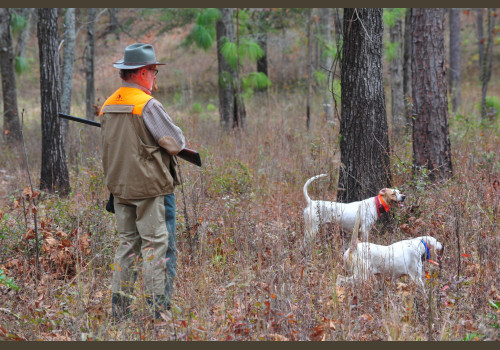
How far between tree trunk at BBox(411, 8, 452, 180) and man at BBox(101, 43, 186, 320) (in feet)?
13.9

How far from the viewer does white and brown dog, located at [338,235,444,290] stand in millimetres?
4035

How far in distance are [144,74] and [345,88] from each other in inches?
95.1

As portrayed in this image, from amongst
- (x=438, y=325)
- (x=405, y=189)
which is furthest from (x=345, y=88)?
(x=438, y=325)

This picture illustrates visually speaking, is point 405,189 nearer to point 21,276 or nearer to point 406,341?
point 406,341

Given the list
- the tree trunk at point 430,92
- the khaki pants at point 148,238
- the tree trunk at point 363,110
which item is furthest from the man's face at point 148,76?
the tree trunk at point 430,92

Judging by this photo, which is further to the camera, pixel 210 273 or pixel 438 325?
pixel 210 273

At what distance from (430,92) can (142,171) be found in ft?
15.7

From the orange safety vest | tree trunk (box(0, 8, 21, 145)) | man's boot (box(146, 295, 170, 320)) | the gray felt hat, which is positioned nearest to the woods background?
man's boot (box(146, 295, 170, 320))

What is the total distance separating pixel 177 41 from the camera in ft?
87.1

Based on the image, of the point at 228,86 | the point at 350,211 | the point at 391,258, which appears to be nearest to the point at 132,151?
the point at 391,258

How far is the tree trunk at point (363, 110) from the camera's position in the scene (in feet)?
16.7

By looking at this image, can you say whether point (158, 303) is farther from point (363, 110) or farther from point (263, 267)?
point (363, 110)

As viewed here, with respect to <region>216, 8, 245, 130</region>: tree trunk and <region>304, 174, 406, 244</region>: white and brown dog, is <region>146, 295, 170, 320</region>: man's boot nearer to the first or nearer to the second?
<region>304, 174, 406, 244</region>: white and brown dog

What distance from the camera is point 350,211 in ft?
16.3
